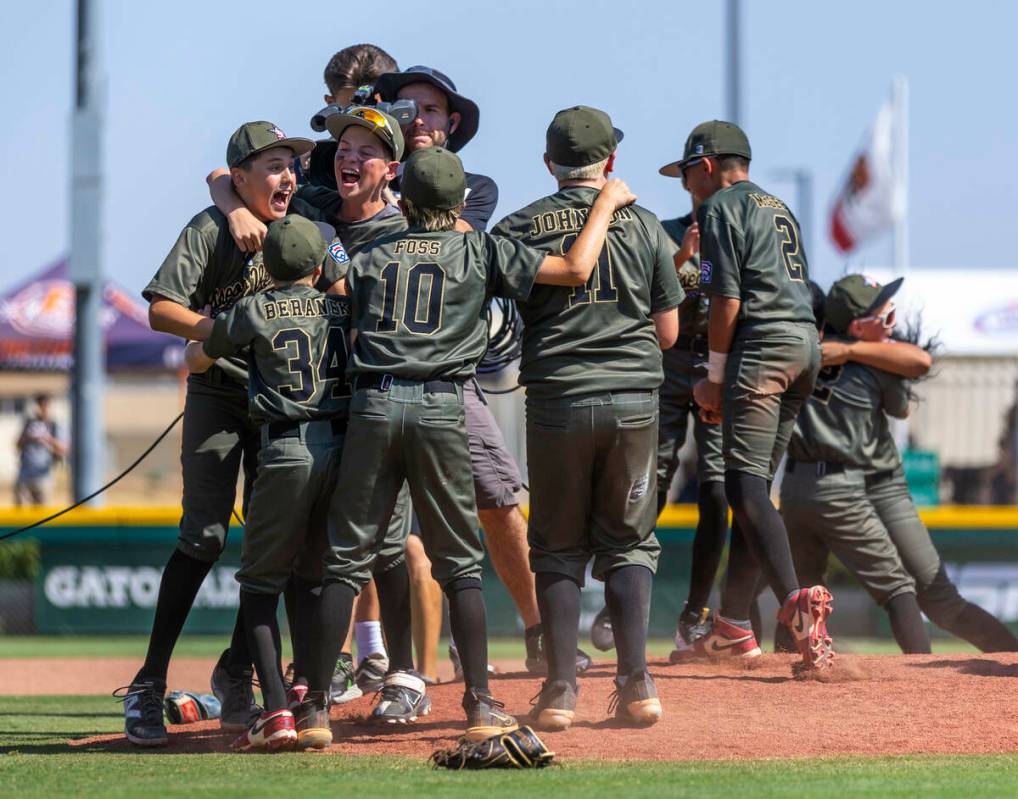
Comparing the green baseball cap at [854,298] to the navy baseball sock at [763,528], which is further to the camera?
the green baseball cap at [854,298]

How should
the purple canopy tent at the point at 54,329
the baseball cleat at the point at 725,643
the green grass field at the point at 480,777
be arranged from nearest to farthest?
1. the green grass field at the point at 480,777
2. the baseball cleat at the point at 725,643
3. the purple canopy tent at the point at 54,329

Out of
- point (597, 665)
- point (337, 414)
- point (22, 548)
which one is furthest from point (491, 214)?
point (22, 548)

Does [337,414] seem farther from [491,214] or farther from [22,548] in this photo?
[22,548]

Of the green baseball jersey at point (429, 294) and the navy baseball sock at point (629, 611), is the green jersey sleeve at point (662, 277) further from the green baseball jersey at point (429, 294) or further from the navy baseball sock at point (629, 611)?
the navy baseball sock at point (629, 611)

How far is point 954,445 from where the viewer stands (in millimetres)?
22062

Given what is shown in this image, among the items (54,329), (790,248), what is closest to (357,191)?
(790,248)

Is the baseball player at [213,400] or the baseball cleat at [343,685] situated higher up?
the baseball player at [213,400]

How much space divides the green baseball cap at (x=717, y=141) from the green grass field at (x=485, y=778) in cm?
285

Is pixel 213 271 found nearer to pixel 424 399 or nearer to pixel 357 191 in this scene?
pixel 357 191

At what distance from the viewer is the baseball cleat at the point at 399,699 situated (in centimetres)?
599

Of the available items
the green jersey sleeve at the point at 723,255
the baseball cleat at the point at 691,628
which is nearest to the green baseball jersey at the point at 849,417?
the baseball cleat at the point at 691,628

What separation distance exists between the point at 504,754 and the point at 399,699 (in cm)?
94

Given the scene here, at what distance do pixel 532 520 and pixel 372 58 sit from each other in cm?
264

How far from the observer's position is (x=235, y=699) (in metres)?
6.33
